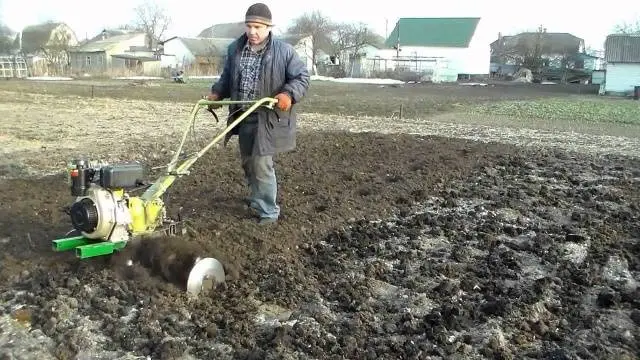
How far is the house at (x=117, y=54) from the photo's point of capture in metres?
75.6

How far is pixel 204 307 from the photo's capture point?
4.15m

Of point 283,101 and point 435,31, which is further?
point 435,31

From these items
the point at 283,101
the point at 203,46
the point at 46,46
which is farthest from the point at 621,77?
the point at 203,46

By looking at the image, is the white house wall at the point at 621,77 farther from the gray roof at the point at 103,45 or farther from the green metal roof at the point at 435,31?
the gray roof at the point at 103,45

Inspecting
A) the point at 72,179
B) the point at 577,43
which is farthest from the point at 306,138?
the point at 577,43

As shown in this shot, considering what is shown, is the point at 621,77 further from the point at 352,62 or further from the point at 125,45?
the point at 125,45

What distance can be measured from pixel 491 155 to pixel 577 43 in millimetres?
87610

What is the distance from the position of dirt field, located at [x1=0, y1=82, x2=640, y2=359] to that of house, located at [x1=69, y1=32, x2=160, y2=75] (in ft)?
208

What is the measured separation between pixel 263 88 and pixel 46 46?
2741 inches

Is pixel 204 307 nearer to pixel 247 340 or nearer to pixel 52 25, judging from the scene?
pixel 247 340

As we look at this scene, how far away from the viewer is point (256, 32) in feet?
17.6

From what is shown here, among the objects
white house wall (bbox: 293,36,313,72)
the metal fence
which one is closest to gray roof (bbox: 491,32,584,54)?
white house wall (bbox: 293,36,313,72)

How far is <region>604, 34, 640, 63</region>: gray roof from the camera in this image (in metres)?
41.7

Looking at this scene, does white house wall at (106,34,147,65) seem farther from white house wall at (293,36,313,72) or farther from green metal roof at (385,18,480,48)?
green metal roof at (385,18,480,48)
